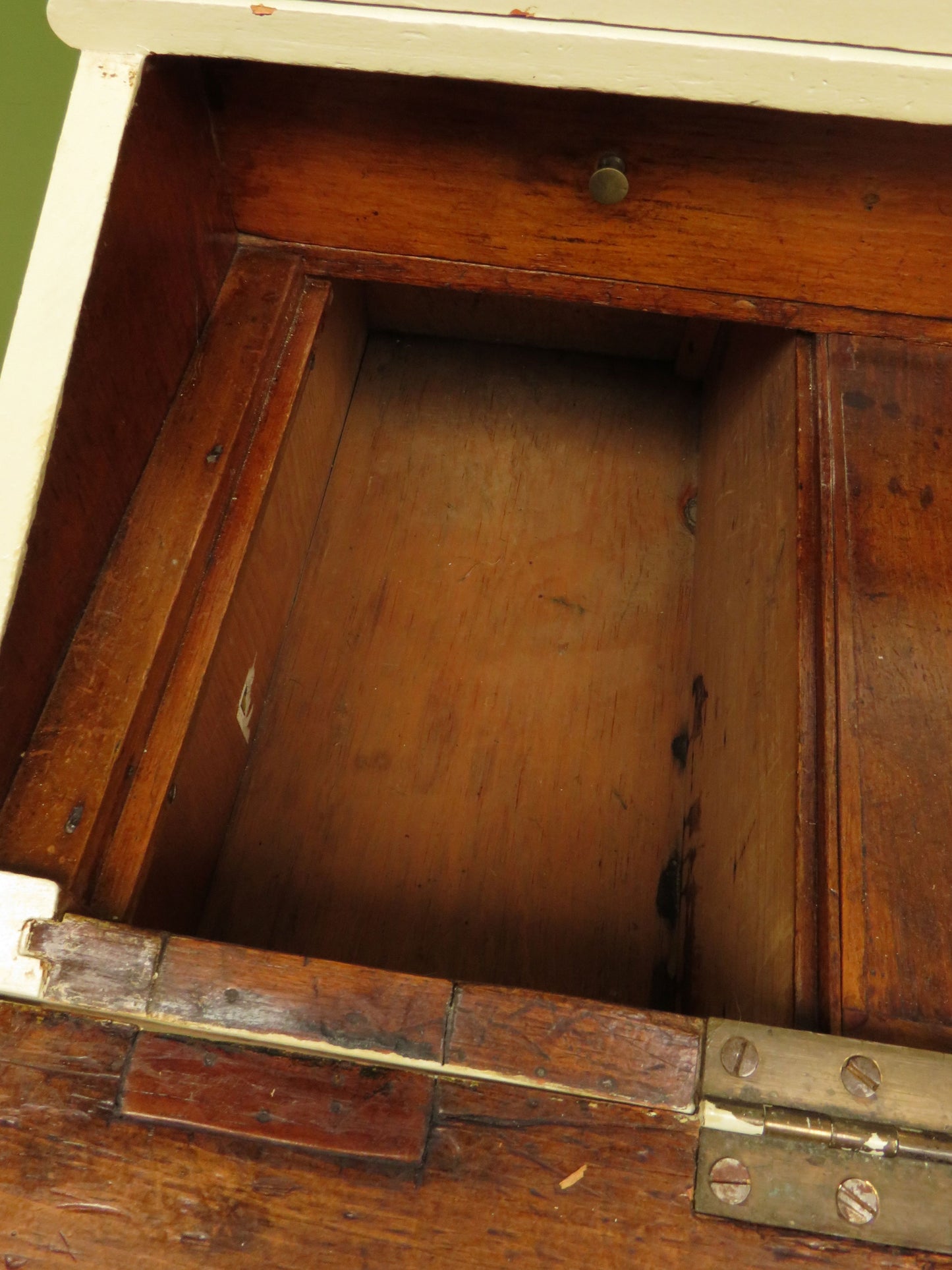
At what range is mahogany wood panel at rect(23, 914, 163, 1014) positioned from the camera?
621mm

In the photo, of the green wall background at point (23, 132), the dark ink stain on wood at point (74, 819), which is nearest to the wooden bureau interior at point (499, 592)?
the dark ink stain on wood at point (74, 819)

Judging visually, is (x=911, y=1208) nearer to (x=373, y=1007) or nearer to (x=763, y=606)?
(x=373, y=1007)

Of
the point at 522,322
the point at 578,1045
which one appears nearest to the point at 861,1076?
the point at 578,1045

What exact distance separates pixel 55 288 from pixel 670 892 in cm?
85

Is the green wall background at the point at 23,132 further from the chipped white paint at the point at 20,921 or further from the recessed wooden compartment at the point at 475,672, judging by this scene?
the chipped white paint at the point at 20,921

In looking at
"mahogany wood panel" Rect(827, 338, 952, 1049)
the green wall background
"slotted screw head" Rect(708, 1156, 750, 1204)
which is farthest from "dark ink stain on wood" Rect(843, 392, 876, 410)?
the green wall background

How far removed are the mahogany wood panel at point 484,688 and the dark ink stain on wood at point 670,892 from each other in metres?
0.01

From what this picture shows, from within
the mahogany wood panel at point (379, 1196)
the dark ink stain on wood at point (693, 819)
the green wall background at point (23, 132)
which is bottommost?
the mahogany wood panel at point (379, 1196)

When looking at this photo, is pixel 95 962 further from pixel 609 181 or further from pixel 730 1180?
pixel 609 181

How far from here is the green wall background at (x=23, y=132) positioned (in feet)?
3.98

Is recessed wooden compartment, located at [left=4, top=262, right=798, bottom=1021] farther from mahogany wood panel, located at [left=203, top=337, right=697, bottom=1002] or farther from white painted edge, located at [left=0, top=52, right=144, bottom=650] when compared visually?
white painted edge, located at [left=0, top=52, right=144, bottom=650]

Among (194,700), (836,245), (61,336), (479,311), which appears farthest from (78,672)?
(479,311)

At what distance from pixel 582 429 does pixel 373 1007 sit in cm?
101

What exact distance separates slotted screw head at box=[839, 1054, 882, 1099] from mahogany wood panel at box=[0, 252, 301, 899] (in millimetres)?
550
